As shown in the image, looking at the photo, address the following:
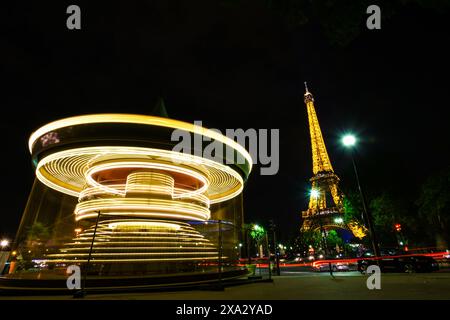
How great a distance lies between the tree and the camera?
19281mm

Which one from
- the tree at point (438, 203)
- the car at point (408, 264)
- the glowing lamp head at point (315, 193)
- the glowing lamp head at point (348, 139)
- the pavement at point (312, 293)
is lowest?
the pavement at point (312, 293)

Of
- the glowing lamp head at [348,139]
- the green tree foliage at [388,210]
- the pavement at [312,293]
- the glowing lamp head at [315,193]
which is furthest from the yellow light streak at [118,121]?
the glowing lamp head at [315,193]

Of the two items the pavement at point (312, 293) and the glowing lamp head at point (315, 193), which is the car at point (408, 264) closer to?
the pavement at point (312, 293)

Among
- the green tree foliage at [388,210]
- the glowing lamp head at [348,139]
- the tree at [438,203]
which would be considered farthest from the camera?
the green tree foliage at [388,210]

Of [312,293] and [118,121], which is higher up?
[118,121]

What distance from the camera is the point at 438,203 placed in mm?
19438

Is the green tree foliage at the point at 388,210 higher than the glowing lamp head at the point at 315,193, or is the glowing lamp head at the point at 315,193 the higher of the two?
the glowing lamp head at the point at 315,193

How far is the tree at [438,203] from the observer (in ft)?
63.3

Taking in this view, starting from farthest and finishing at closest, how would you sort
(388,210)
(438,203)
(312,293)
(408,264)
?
(388,210) → (438,203) → (408,264) → (312,293)

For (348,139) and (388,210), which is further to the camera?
(388,210)

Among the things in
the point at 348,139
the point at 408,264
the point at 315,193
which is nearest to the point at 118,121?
the point at 348,139

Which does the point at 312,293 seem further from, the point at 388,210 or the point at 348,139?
the point at 388,210
